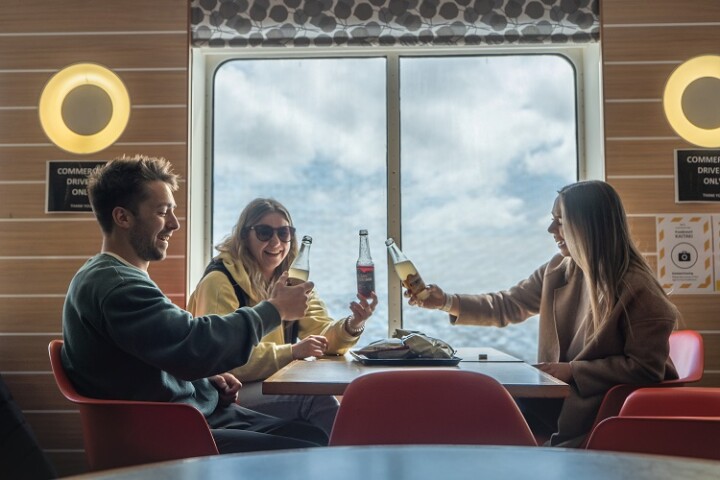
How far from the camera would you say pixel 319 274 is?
12.1ft

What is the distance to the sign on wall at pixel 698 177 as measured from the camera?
11.0ft

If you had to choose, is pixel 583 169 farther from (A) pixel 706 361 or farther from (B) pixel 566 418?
(B) pixel 566 418

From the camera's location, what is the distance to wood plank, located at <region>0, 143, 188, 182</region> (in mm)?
3465

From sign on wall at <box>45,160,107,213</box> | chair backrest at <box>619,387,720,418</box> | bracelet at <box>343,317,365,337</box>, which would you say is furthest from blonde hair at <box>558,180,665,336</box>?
sign on wall at <box>45,160,107,213</box>

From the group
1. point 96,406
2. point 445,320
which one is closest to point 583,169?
point 445,320

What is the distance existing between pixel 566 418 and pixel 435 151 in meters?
1.72

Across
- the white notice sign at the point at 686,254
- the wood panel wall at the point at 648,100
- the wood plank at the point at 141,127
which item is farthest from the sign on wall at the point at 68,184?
the white notice sign at the point at 686,254

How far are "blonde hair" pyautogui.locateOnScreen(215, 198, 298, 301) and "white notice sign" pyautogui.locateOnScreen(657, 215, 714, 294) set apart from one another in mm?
1719

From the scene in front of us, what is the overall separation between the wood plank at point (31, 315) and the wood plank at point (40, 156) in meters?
0.58

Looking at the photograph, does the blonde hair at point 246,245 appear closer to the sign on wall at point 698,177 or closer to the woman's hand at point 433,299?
the woman's hand at point 433,299

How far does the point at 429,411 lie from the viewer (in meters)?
1.49

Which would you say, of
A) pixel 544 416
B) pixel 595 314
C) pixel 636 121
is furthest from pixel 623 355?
pixel 636 121

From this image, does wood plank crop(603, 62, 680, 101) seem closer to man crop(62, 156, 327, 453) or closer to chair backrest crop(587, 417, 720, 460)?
man crop(62, 156, 327, 453)

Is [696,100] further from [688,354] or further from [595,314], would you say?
[595,314]
